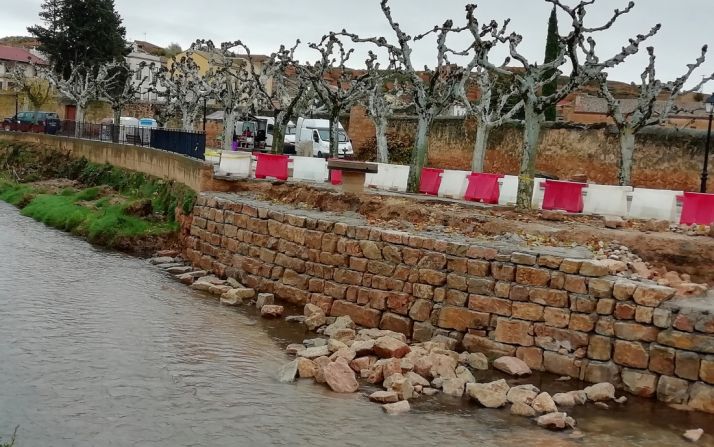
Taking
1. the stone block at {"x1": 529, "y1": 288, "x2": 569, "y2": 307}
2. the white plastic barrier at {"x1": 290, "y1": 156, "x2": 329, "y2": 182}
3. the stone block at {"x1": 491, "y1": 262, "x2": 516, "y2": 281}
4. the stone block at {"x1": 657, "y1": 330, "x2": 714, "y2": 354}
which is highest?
the white plastic barrier at {"x1": 290, "y1": 156, "x2": 329, "y2": 182}

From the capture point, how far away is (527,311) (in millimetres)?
12500

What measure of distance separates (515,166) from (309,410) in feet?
80.5

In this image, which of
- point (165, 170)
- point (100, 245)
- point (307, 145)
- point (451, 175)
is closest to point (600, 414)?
point (451, 175)

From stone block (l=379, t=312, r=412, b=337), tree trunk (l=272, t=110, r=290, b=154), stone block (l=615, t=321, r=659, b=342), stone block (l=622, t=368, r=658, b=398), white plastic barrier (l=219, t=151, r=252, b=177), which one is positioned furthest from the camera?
tree trunk (l=272, t=110, r=290, b=154)

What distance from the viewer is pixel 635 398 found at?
11.2 m

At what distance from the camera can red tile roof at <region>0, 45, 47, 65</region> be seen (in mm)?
86562

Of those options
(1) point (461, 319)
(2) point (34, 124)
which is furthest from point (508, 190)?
(2) point (34, 124)

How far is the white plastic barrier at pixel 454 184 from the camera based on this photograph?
2131 centimetres

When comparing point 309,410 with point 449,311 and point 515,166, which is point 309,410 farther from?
point 515,166

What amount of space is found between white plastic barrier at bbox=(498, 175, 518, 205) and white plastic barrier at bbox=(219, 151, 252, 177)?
8.11 metres

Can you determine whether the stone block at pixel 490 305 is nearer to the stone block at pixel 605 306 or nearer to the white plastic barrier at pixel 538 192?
the stone block at pixel 605 306

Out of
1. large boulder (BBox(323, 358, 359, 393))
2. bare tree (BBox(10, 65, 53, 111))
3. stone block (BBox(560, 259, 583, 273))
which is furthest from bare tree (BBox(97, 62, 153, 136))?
stone block (BBox(560, 259, 583, 273))

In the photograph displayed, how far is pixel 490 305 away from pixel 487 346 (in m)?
0.72

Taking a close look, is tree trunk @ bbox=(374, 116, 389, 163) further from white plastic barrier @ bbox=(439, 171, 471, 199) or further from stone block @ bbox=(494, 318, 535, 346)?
stone block @ bbox=(494, 318, 535, 346)
